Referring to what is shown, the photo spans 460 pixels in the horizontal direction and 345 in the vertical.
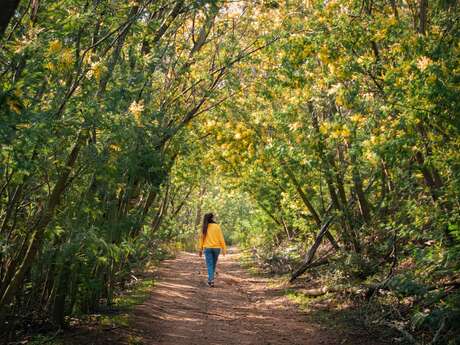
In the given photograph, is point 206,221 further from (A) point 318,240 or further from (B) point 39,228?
(B) point 39,228

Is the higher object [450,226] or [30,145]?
[30,145]

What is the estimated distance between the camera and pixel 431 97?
607 cm

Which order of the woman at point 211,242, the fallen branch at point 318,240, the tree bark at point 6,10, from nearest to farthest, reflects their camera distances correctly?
1. the tree bark at point 6,10
2. the fallen branch at point 318,240
3. the woman at point 211,242

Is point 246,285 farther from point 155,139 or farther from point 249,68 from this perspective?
point 155,139

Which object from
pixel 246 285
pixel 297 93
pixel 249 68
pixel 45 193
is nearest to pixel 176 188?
pixel 246 285

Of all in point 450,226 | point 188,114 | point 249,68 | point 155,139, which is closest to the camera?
point 450,226

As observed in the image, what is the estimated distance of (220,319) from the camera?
9.06 m

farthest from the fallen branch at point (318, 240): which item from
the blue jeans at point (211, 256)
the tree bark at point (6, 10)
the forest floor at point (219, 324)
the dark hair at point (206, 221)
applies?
the tree bark at point (6, 10)

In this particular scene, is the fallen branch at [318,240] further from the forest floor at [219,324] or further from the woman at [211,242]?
the woman at [211,242]

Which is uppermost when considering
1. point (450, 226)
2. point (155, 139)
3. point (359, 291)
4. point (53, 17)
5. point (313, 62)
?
point (313, 62)

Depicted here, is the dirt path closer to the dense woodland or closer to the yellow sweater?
the dense woodland

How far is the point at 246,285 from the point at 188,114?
633 centimetres

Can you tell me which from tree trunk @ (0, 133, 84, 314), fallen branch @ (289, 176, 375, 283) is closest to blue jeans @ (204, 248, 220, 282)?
fallen branch @ (289, 176, 375, 283)

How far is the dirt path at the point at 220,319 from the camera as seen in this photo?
747 centimetres
